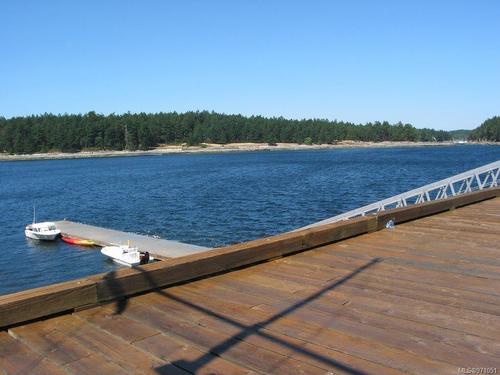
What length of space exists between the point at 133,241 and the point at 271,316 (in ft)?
76.4

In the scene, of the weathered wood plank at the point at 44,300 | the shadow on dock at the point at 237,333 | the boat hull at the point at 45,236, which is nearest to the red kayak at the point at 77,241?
the boat hull at the point at 45,236

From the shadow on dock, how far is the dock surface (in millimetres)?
15531

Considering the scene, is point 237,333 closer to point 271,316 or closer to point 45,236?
point 271,316

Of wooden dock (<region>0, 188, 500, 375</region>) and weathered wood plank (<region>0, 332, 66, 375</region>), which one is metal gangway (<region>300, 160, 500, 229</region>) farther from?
weathered wood plank (<region>0, 332, 66, 375</region>)

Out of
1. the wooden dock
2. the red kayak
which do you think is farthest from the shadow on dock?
the red kayak

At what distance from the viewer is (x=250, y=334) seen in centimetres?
356

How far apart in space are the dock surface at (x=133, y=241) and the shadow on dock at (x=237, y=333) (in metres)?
15.5

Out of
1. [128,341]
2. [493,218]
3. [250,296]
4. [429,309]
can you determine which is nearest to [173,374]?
[128,341]

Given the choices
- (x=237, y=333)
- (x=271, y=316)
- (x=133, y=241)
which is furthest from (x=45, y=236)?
(x=237, y=333)

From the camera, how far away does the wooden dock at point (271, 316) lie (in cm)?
312

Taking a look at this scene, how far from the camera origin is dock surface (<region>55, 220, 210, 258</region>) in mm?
22297

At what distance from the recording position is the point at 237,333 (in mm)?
3584

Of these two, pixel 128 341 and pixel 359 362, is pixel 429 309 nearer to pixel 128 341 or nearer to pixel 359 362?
pixel 359 362

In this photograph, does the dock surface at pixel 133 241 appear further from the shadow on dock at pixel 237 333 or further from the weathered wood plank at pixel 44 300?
the weathered wood plank at pixel 44 300
